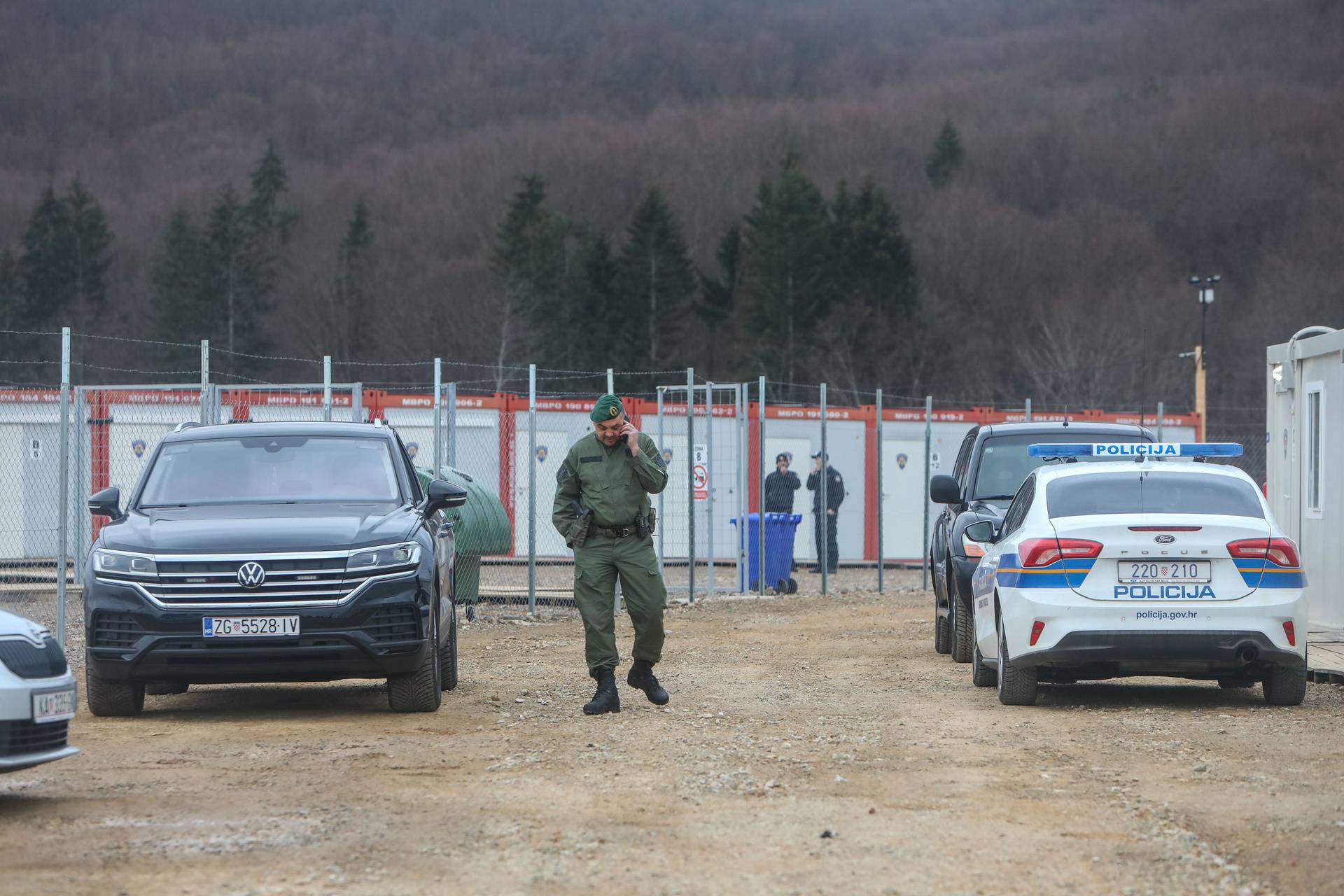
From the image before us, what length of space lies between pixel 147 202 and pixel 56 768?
101m

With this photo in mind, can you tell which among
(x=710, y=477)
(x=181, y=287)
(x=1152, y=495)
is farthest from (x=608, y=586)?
(x=181, y=287)

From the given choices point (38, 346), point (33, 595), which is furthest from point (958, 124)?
point (33, 595)

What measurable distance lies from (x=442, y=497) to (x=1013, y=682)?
359 cm

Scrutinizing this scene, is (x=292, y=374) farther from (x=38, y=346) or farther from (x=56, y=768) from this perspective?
(x=56, y=768)

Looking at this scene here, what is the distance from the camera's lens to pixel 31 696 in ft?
24.0

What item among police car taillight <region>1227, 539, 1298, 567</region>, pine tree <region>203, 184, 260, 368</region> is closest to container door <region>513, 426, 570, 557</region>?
police car taillight <region>1227, 539, 1298, 567</region>

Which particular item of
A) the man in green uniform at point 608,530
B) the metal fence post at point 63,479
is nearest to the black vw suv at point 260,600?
the man in green uniform at point 608,530

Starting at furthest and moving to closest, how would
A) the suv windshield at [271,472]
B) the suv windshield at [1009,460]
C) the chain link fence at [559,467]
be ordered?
the chain link fence at [559,467] < the suv windshield at [1009,460] < the suv windshield at [271,472]

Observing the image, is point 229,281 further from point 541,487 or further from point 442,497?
point 442,497

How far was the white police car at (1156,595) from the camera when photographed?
1046 cm

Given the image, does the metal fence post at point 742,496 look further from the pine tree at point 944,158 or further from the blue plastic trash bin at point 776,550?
the pine tree at point 944,158

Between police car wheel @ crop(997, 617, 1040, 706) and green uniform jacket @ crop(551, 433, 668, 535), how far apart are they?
7.40 ft

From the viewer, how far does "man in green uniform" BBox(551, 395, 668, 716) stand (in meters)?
10.8

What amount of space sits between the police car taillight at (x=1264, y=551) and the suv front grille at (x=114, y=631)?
605 cm
